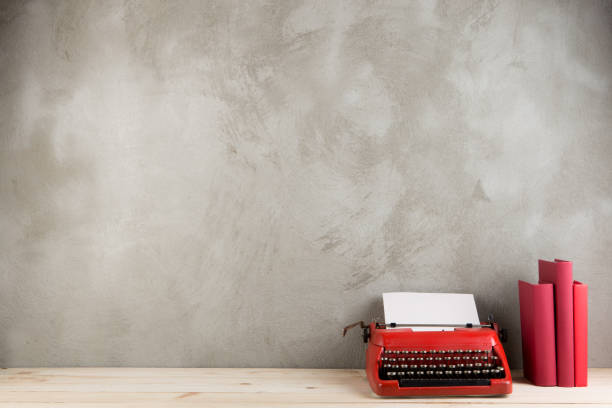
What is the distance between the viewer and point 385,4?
1944 mm

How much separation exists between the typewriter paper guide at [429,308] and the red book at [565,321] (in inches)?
10.7

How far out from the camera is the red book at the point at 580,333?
1615 mm

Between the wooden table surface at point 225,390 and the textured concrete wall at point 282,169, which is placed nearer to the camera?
the wooden table surface at point 225,390

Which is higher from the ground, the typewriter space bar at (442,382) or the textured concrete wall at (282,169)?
the textured concrete wall at (282,169)

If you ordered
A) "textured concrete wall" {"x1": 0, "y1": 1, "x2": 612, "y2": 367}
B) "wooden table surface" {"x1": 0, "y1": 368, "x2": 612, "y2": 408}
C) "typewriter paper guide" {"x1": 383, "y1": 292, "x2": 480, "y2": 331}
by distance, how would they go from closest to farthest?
1. "wooden table surface" {"x1": 0, "y1": 368, "x2": 612, "y2": 408}
2. "typewriter paper guide" {"x1": 383, "y1": 292, "x2": 480, "y2": 331}
3. "textured concrete wall" {"x1": 0, "y1": 1, "x2": 612, "y2": 367}

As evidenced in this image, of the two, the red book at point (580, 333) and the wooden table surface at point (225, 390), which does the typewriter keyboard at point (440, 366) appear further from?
the red book at point (580, 333)

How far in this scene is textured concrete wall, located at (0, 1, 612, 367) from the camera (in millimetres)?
1897

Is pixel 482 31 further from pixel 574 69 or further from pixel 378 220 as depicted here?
pixel 378 220

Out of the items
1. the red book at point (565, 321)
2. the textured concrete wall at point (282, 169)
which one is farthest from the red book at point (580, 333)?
the textured concrete wall at point (282, 169)

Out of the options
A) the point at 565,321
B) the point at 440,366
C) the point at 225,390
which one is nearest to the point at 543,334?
the point at 565,321

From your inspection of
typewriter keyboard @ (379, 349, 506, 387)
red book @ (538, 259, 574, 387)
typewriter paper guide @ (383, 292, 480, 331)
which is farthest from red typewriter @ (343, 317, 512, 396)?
red book @ (538, 259, 574, 387)

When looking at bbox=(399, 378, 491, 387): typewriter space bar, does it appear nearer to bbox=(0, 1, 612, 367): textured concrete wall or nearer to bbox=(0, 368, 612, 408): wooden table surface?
bbox=(0, 368, 612, 408): wooden table surface

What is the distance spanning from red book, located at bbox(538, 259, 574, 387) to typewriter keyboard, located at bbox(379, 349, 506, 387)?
245 millimetres

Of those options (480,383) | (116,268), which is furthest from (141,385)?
(480,383)
